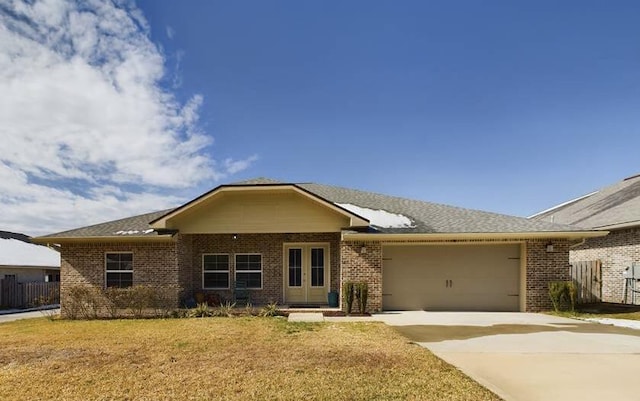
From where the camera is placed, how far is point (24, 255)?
24812 millimetres

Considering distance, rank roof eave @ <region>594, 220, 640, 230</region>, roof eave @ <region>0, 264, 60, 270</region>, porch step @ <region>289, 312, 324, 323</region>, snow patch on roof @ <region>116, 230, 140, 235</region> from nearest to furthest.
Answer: porch step @ <region>289, 312, 324, 323</region>, snow patch on roof @ <region>116, 230, 140, 235</region>, roof eave @ <region>594, 220, 640, 230</region>, roof eave @ <region>0, 264, 60, 270</region>

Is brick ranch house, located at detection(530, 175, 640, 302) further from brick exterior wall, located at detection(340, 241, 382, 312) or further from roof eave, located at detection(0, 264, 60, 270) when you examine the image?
Result: roof eave, located at detection(0, 264, 60, 270)

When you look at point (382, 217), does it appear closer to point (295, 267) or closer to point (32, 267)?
point (295, 267)

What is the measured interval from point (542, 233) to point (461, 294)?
3378mm

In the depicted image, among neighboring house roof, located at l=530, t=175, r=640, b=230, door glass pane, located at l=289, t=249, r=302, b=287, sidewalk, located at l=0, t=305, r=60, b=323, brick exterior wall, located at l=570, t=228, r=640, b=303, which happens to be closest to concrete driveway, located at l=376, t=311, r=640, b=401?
door glass pane, located at l=289, t=249, r=302, b=287

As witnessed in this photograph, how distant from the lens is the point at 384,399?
18.4 feet

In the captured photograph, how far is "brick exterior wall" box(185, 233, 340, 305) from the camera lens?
1628cm

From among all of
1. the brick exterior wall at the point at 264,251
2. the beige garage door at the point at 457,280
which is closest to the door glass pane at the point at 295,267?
the brick exterior wall at the point at 264,251

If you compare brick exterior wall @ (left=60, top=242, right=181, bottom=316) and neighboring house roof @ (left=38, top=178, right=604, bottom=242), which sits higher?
neighboring house roof @ (left=38, top=178, right=604, bottom=242)

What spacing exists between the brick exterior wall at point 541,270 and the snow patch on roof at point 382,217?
4.13 metres

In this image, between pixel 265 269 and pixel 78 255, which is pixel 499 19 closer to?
pixel 265 269

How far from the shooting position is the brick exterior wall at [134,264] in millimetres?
14781

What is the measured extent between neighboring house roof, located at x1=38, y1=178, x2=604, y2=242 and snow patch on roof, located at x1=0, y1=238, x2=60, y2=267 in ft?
34.3

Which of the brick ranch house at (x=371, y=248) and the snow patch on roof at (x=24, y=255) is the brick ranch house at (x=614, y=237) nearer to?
the brick ranch house at (x=371, y=248)
